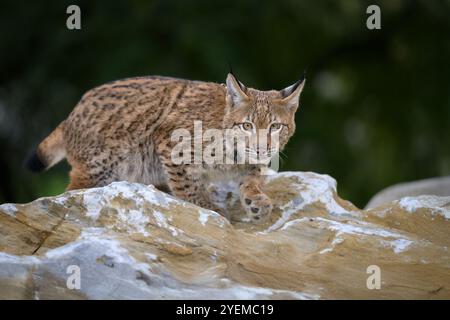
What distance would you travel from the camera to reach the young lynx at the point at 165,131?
6879 millimetres

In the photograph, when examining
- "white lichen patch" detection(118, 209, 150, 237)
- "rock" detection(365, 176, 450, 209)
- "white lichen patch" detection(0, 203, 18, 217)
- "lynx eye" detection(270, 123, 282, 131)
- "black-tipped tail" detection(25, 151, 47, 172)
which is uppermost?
"lynx eye" detection(270, 123, 282, 131)

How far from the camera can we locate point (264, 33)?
45.9ft

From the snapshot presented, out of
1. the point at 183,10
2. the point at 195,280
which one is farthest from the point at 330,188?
the point at 183,10

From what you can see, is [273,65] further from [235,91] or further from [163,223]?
[163,223]

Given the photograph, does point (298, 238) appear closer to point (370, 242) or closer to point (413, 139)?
point (370, 242)

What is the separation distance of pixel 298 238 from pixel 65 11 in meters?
9.23

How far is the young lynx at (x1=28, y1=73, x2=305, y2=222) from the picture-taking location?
688 centimetres

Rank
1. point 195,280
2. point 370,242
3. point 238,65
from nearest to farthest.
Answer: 1. point 195,280
2. point 370,242
3. point 238,65

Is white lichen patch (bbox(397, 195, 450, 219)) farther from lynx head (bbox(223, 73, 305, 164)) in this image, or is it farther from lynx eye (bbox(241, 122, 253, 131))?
lynx eye (bbox(241, 122, 253, 131))

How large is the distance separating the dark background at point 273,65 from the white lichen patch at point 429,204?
6817 mm

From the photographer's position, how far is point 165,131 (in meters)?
7.24

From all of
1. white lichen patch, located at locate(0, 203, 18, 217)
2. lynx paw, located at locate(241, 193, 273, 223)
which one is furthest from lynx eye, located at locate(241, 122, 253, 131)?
white lichen patch, located at locate(0, 203, 18, 217)

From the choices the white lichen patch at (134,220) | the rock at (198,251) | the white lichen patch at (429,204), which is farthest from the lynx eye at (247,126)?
the white lichen patch at (134,220)

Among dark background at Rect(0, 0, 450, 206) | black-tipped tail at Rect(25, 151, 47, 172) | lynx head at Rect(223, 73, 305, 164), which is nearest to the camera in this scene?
lynx head at Rect(223, 73, 305, 164)
